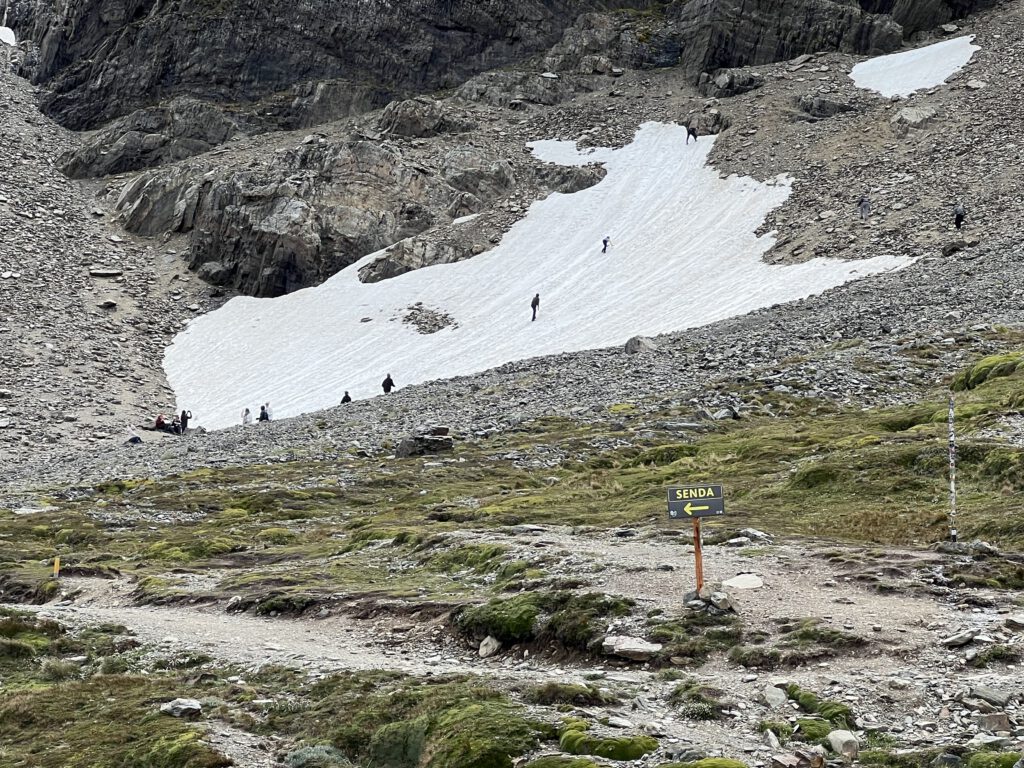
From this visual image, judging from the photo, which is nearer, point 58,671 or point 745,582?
point 745,582

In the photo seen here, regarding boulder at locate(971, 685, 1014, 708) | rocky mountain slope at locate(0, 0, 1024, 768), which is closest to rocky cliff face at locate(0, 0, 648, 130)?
rocky mountain slope at locate(0, 0, 1024, 768)

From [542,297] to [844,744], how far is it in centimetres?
6166

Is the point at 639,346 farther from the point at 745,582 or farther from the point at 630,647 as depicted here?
the point at 630,647

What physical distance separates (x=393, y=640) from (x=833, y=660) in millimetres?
7388

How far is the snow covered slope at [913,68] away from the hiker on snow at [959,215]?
3106cm

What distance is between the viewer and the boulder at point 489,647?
1463 cm

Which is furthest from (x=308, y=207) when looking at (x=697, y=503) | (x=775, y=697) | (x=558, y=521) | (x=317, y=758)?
(x=775, y=697)

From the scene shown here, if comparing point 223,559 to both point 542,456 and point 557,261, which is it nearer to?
point 542,456

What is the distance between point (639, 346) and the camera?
167 feet

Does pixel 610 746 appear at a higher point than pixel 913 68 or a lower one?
lower

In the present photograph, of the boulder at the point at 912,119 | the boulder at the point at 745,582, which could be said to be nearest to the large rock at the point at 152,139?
the boulder at the point at 912,119

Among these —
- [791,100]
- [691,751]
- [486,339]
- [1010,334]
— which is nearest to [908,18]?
[791,100]

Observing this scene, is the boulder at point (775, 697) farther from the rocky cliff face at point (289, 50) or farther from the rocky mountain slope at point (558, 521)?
the rocky cliff face at point (289, 50)

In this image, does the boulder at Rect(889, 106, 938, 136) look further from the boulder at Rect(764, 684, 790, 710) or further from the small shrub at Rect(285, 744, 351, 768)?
the small shrub at Rect(285, 744, 351, 768)
